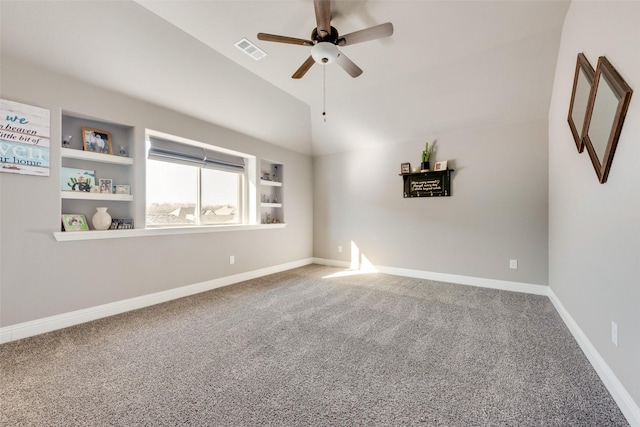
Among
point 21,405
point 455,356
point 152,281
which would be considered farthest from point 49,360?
point 455,356

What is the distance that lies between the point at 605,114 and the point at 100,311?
467cm

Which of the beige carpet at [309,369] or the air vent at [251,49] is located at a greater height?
the air vent at [251,49]

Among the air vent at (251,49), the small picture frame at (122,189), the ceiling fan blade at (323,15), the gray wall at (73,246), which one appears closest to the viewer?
the ceiling fan blade at (323,15)

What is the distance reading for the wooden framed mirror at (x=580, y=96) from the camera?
79.3 inches

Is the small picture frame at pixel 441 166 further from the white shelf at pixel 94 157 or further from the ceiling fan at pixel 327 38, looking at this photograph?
the white shelf at pixel 94 157

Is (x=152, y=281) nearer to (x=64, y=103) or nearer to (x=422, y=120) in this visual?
(x=64, y=103)

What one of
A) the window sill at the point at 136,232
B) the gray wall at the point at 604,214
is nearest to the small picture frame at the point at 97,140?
the window sill at the point at 136,232

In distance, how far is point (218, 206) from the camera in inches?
173

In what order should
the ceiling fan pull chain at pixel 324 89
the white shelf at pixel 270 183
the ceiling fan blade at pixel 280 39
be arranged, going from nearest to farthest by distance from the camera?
1. the ceiling fan blade at pixel 280 39
2. the ceiling fan pull chain at pixel 324 89
3. the white shelf at pixel 270 183

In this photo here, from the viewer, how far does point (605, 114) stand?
1707mm

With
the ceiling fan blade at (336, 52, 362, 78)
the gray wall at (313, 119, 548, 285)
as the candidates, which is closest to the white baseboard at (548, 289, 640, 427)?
the gray wall at (313, 119, 548, 285)

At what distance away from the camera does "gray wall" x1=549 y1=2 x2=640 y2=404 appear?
4.53 feet

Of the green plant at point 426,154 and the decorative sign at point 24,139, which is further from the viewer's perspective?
the green plant at point 426,154

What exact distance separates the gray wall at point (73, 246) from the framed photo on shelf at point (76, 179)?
0.19 metres
